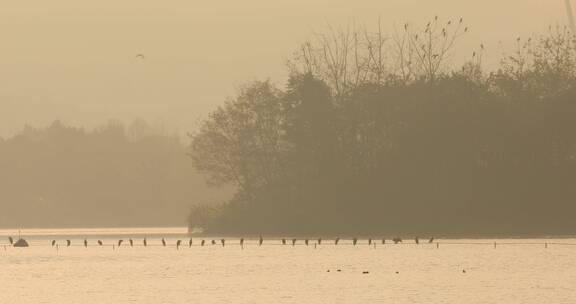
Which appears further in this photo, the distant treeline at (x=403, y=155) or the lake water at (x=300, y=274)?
the distant treeline at (x=403, y=155)

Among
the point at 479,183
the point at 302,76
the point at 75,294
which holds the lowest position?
the point at 75,294

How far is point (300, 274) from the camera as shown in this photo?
74312mm

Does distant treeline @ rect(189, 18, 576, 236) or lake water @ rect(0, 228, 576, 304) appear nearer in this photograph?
lake water @ rect(0, 228, 576, 304)

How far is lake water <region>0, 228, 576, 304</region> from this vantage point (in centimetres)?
6038

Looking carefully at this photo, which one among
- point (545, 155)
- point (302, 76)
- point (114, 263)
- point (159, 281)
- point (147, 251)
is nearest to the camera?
point (159, 281)

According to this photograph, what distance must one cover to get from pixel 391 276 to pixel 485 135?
1603 inches

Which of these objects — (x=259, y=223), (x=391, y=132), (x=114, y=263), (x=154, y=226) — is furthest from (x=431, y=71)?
(x=154, y=226)

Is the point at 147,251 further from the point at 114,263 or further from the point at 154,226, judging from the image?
the point at 154,226

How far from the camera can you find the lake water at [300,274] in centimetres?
6038

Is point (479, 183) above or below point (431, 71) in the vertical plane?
below

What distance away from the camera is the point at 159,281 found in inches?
2778

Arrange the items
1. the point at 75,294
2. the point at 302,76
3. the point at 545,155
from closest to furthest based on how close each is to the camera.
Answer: the point at 75,294 → the point at 545,155 → the point at 302,76

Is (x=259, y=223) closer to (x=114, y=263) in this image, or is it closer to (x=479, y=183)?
(x=479, y=183)

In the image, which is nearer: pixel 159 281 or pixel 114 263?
pixel 159 281
